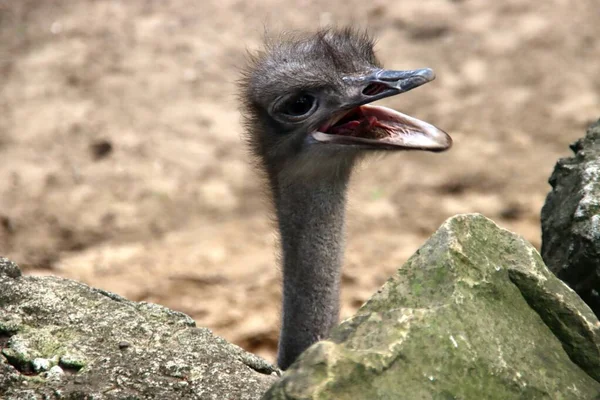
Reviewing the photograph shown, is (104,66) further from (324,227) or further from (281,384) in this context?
(281,384)

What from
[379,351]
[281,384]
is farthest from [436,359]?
[281,384]

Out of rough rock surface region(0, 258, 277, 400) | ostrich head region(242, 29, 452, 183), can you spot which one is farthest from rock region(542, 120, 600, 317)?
rough rock surface region(0, 258, 277, 400)

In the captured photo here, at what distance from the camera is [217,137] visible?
6.36m

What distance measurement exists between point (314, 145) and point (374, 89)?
0.23 metres

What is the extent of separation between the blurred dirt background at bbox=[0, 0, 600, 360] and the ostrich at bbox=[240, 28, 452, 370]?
1689 millimetres

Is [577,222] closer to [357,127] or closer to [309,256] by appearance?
[357,127]

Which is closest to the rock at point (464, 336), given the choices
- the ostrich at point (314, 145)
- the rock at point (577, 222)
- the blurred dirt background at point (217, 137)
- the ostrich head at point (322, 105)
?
the rock at point (577, 222)

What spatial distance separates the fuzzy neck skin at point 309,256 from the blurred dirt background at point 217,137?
1.70 meters

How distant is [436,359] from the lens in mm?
1875

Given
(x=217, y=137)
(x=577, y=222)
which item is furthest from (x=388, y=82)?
(x=217, y=137)

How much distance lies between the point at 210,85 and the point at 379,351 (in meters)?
4.98

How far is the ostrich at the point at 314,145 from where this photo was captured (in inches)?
126

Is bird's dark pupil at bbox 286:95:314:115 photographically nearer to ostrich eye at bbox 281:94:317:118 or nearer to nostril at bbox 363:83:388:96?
ostrich eye at bbox 281:94:317:118

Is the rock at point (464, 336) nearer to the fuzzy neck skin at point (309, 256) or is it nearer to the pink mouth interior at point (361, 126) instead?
the pink mouth interior at point (361, 126)
